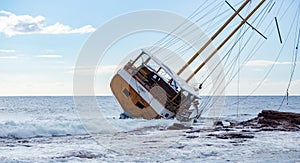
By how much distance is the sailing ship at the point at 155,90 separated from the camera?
72.8 ft

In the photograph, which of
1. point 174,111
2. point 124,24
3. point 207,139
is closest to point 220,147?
point 207,139

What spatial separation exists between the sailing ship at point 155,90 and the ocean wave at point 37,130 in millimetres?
3936

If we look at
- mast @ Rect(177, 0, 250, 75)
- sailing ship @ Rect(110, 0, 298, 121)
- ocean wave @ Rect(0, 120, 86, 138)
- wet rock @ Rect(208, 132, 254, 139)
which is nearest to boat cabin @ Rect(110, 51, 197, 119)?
sailing ship @ Rect(110, 0, 298, 121)

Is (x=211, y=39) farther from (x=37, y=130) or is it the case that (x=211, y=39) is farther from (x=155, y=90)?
(x=37, y=130)

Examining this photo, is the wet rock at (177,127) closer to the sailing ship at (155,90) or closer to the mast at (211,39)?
the sailing ship at (155,90)

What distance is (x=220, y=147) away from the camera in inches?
479

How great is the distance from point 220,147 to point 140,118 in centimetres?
1086

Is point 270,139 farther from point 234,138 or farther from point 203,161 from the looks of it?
point 203,161

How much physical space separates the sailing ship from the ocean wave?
12.9 ft

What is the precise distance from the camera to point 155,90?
22.5 m

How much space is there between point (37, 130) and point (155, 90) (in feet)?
23.6

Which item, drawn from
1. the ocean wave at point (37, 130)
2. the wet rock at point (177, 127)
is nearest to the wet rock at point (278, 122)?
the wet rock at point (177, 127)

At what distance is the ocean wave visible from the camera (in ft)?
57.4

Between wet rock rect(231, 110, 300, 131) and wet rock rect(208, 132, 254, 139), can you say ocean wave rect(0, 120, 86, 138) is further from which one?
wet rock rect(231, 110, 300, 131)
